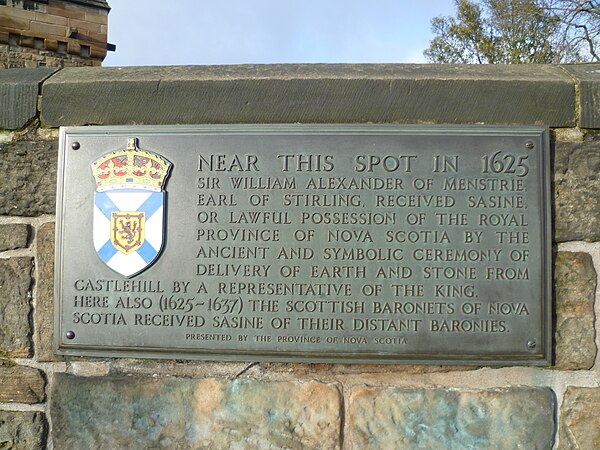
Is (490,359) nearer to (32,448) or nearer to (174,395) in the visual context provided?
(174,395)

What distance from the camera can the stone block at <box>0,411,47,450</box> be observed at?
2.38m

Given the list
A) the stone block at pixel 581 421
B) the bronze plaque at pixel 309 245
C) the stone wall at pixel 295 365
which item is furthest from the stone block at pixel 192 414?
the stone block at pixel 581 421

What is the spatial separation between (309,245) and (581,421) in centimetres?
124

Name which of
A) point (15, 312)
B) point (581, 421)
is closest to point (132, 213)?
point (15, 312)

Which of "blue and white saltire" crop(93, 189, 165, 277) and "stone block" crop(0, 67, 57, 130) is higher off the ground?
"stone block" crop(0, 67, 57, 130)

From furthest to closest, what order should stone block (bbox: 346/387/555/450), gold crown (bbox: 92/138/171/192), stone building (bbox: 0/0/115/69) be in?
1. stone building (bbox: 0/0/115/69)
2. gold crown (bbox: 92/138/171/192)
3. stone block (bbox: 346/387/555/450)

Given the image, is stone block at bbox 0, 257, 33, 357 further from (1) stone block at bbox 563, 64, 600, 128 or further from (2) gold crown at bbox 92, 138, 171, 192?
(1) stone block at bbox 563, 64, 600, 128

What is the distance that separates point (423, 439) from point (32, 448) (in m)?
1.57

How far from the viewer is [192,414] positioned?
2.31 m

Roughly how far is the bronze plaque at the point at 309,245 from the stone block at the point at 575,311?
0.24 ft

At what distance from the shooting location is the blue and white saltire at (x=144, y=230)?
2336mm

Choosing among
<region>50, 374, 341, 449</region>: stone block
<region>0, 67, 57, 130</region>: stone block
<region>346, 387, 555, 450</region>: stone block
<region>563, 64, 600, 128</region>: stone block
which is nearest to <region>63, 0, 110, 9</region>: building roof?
<region>0, 67, 57, 130</region>: stone block

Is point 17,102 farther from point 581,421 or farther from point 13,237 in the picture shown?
point 581,421

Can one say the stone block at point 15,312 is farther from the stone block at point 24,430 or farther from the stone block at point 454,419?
the stone block at point 454,419
